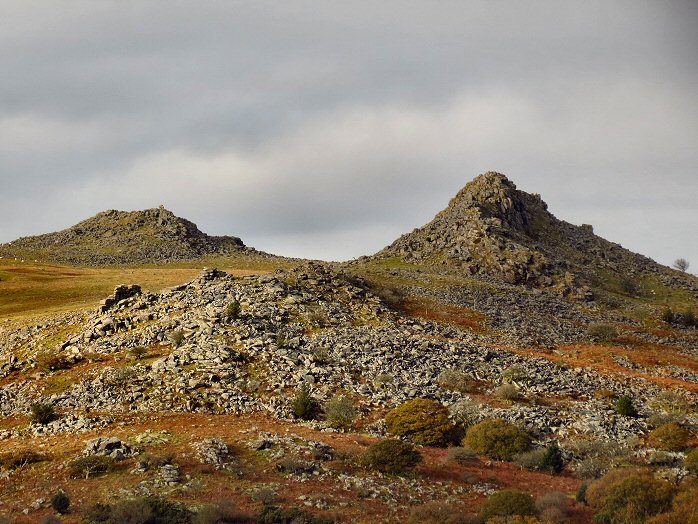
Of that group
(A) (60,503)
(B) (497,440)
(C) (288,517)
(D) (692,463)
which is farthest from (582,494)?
(A) (60,503)

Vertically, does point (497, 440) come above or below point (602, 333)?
below

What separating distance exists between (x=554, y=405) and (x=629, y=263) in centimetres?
11389

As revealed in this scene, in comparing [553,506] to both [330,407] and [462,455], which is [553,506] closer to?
[462,455]

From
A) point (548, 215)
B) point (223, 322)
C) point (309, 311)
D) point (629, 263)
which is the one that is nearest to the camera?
point (223, 322)

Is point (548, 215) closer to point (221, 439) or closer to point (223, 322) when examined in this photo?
point (223, 322)

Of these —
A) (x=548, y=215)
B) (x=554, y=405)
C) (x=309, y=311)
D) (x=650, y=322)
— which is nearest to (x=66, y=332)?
(x=309, y=311)

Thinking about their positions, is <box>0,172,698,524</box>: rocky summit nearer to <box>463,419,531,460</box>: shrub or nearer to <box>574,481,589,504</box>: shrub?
<box>463,419,531,460</box>: shrub

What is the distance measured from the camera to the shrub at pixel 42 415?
36875mm

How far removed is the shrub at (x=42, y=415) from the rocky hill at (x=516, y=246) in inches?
3423

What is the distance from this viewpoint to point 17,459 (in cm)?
2911

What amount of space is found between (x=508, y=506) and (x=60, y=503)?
18.9 meters

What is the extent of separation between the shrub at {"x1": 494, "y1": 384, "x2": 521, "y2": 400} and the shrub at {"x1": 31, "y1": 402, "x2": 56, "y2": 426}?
31.7 metres

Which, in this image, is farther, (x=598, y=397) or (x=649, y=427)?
(x=598, y=397)

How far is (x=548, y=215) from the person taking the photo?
15588cm
